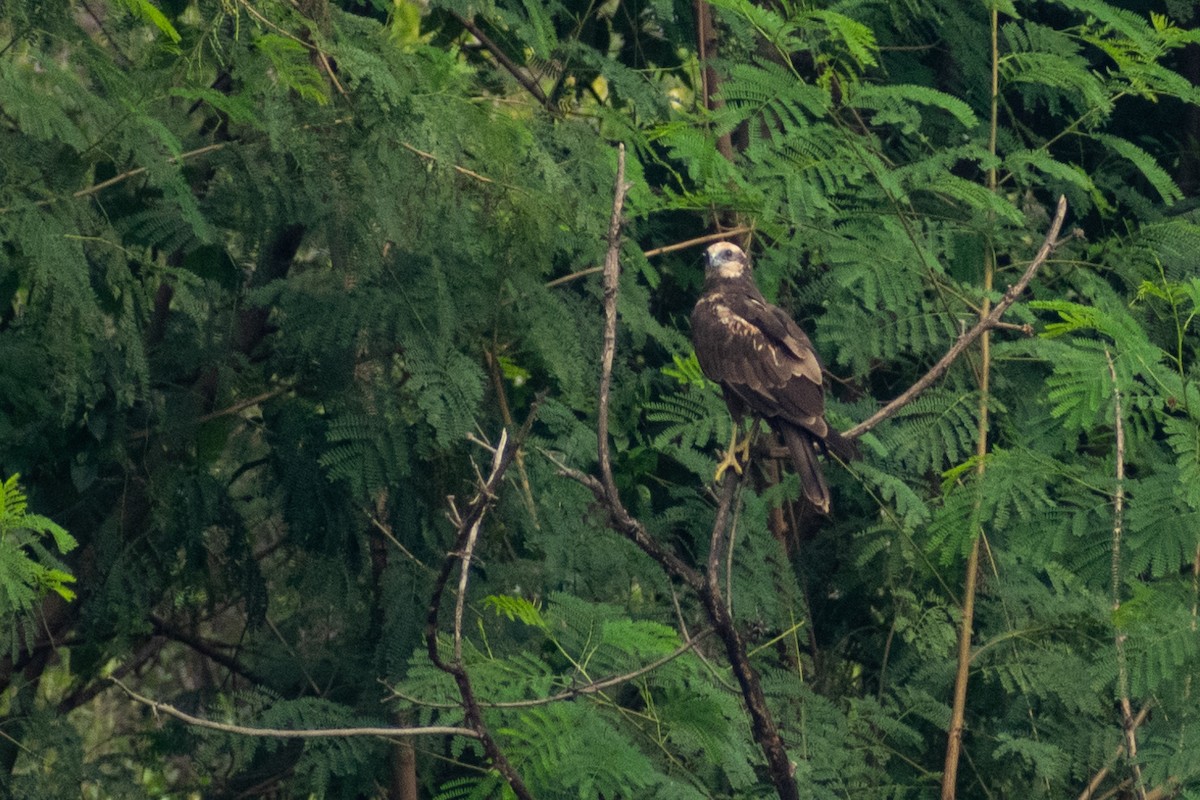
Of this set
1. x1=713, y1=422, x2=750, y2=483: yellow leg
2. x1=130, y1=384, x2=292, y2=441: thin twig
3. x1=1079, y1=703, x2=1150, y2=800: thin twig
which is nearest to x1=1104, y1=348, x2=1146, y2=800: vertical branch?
x1=1079, y1=703, x2=1150, y2=800: thin twig

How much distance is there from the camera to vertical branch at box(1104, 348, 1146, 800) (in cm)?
464

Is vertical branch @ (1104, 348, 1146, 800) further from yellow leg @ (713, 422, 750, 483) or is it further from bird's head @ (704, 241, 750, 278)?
bird's head @ (704, 241, 750, 278)

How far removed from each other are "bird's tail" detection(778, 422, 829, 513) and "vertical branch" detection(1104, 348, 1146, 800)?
0.86 meters

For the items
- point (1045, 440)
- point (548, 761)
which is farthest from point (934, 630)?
point (548, 761)

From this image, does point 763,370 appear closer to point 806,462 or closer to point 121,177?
point 806,462

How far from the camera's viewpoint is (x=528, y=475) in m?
5.76

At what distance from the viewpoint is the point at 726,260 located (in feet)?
20.2

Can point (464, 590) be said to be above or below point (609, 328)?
below

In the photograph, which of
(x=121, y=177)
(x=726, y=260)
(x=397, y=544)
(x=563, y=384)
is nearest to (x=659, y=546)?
(x=563, y=384)

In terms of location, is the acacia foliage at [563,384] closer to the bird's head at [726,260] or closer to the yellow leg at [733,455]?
the bird's head at [726,260]

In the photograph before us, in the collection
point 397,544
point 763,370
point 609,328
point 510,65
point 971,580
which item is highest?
point 609,328

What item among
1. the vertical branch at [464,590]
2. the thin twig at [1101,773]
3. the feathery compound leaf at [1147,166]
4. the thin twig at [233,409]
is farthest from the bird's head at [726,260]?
the vertical branch at [464,590]

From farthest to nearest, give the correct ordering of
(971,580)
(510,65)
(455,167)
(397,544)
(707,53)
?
(707,53) < (510,65) < (971,580) < (397,544) < (455,167)

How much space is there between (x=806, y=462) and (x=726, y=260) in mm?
1061
